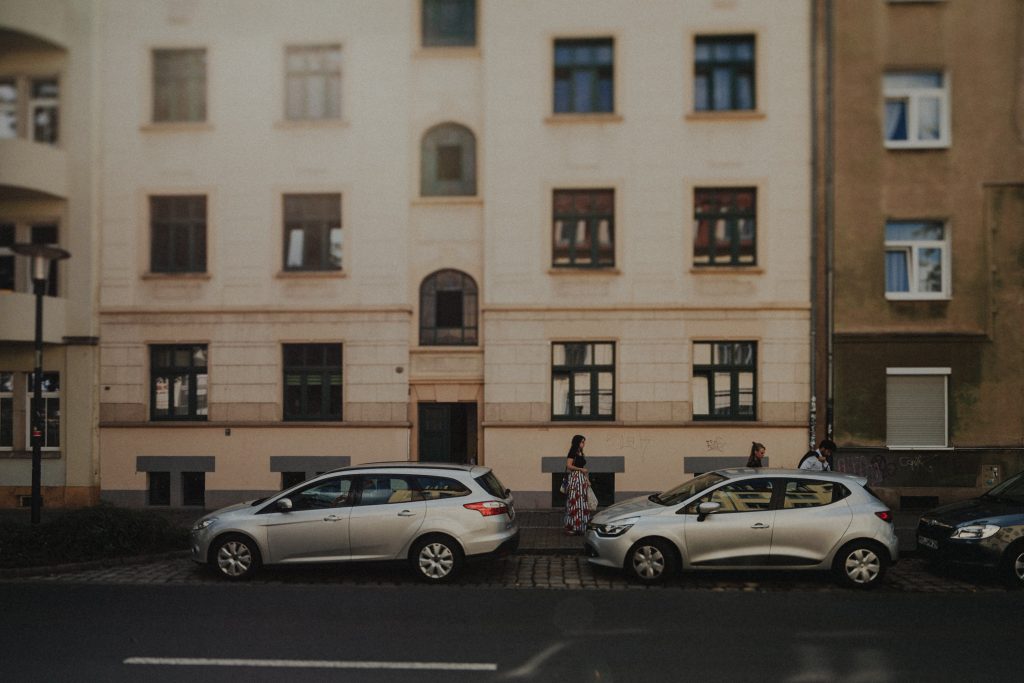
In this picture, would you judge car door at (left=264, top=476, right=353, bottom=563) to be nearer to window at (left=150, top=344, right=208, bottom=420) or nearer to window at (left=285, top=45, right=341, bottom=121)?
window at (left=150, top=344, right=208, bottom=420)

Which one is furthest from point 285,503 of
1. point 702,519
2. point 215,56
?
point 215,56

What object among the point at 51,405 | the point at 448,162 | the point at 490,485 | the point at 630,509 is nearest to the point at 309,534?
the point at 490,485

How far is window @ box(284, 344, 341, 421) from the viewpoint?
55.6 feet

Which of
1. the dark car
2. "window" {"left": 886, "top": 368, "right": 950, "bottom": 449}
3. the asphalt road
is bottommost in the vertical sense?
the asphalt road

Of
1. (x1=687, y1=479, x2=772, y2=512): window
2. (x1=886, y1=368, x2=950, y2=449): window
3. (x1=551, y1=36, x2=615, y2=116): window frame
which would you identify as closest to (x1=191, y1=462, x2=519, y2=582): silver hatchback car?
(x1=687, y1=479, x2=772, y2=512): window

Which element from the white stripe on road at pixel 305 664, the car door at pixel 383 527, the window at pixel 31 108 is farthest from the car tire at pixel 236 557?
the window at pixel 31 108

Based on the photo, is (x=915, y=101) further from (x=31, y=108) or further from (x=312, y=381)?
(x=31, y=108)

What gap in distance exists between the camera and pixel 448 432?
16984 mm

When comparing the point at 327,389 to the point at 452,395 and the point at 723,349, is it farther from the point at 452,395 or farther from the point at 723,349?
the point at 723,349

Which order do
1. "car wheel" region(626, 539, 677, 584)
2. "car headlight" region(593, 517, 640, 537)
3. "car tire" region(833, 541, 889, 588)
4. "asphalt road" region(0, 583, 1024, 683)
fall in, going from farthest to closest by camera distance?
"car headlight" region(593, 517, 640, 537) < "car wheel" region(626, 539, 677, 584) < "car tire" region(833, 541, 889, 588) < "asphalt road" region(0, 583, 1024, 683)

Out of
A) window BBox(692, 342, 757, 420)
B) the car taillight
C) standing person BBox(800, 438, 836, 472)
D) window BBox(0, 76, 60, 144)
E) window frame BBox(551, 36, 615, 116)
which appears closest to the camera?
the car taillight

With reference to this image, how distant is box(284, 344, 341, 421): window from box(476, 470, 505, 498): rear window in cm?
708

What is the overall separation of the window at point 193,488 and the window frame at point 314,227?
510cm

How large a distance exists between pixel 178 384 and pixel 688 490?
1215 centimetres
